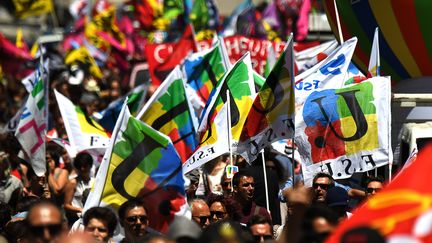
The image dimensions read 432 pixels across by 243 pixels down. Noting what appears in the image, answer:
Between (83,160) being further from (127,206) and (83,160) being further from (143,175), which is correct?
(127,206)

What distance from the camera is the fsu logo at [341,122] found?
11.4 metres

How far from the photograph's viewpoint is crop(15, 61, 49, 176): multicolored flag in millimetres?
13141

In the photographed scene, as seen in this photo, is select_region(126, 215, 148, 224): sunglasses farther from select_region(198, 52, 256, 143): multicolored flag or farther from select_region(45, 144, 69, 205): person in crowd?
select_region(45, 144, 69, 205): person in crowd

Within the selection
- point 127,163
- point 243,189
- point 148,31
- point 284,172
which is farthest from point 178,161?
point 148,31

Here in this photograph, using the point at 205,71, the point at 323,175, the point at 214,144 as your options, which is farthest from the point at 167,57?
the point at 323,175

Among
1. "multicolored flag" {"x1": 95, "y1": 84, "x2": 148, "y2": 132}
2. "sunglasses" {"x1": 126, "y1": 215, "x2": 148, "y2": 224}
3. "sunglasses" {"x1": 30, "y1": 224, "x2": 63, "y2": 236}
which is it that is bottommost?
"multicolored flag" {"x1": 95, "y1": 84, "x2": 148, "y2": 132}

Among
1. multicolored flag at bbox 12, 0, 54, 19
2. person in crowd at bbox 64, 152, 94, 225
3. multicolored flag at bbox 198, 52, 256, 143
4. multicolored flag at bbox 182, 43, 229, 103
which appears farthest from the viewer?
multicolored flag at bbox 12, 0, 54, 19

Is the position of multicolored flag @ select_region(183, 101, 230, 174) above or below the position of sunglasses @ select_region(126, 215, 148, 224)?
below

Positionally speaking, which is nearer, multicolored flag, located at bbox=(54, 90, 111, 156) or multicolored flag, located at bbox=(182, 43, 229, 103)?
multicolored flag, located at bbox=(54, 90, 111, 156)

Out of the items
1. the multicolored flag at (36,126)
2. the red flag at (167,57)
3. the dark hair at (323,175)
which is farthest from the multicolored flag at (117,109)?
the dark hair at (323,175)

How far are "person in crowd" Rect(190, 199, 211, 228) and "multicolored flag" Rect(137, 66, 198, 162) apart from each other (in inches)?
92.7

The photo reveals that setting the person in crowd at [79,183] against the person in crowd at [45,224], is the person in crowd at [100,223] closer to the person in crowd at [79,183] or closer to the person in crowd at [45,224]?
the person in crowd at [45,224]

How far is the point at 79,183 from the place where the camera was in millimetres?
12664

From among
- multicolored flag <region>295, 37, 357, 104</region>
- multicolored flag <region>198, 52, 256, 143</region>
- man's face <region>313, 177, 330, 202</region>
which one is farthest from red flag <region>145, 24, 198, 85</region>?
man's face <region>313, 177, 330, 202</region>
